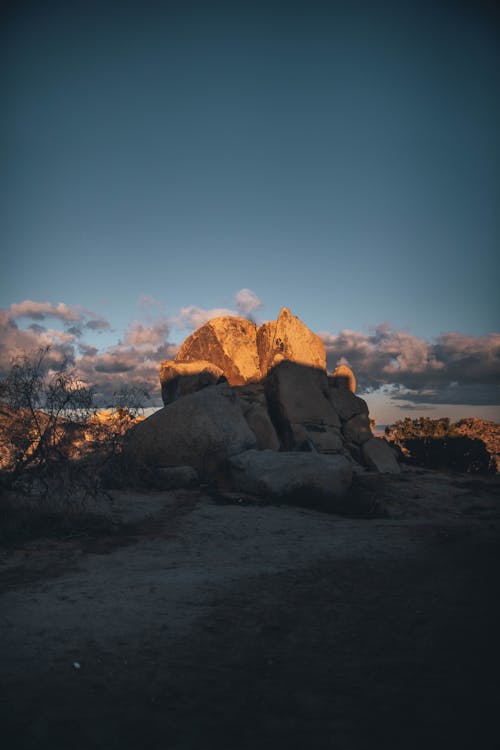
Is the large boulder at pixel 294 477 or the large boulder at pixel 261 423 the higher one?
the large boulder at pixel 261 423

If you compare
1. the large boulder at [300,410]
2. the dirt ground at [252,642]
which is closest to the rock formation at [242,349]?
the large boulder at [300,410]

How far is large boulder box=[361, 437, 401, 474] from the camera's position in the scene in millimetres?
16875

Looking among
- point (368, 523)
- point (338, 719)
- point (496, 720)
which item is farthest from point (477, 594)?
point (368, 523)

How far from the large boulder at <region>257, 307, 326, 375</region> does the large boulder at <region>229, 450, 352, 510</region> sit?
23.6 ft

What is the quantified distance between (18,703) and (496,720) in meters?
2.98

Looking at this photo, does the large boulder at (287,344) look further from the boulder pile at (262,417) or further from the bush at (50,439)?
the bush at (50,439)

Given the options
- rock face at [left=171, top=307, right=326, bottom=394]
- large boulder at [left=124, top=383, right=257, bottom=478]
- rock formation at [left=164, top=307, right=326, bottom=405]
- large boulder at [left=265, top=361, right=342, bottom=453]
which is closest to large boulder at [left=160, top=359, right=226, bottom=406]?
rock formation at [left=164, top=307, right=326, bottom=405]

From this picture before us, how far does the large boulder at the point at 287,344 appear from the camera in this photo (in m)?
18.5

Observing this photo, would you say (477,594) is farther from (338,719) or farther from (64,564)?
(64,564)

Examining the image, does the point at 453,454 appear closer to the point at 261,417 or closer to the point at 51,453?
the point at 261,417

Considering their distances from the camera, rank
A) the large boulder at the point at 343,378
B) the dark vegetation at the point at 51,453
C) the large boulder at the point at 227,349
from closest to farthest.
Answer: the dark vegetation at the point at 51,453
the large boulder at the point at 227,349
the large boulder at the point at 343,378

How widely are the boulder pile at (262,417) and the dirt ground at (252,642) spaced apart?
352cm

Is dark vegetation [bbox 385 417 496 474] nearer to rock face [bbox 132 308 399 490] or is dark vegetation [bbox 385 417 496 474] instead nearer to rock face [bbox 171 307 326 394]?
rock face [bbox 132 308 399 490]

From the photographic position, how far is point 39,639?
3748 mm
